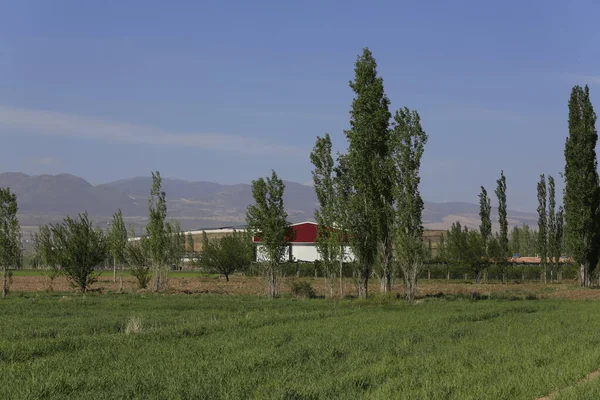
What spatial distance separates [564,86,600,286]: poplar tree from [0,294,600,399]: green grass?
33734mm

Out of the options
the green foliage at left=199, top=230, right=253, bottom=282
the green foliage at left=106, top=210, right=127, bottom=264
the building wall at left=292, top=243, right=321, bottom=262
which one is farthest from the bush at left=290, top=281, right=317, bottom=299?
the building wall at left=292, top=243, right=321, bottom=262

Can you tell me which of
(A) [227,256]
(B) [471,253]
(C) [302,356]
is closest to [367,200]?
(C) [302,356]

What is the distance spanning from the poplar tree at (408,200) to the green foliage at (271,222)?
33.1ft

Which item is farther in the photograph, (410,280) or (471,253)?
(471,253)

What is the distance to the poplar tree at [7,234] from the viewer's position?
4588 centimetres

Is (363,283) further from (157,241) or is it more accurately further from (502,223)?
(502,223)

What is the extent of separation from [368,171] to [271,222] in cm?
888

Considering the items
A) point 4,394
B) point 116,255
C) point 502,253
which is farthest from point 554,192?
point 4,394

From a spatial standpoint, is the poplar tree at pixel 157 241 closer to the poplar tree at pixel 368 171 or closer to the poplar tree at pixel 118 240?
the poplar tree at pixel 118 240

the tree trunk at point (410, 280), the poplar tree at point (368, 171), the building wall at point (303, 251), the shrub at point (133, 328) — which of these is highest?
the poplar tree at point (368, 171)

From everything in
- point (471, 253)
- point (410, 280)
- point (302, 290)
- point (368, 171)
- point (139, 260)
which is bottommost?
point (302, 290)

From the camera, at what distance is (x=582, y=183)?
199 feet

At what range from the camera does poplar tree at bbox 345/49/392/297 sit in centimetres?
4341

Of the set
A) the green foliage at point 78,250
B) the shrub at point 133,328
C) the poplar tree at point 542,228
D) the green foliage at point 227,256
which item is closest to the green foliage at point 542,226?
the poplar tree at point 542,228
